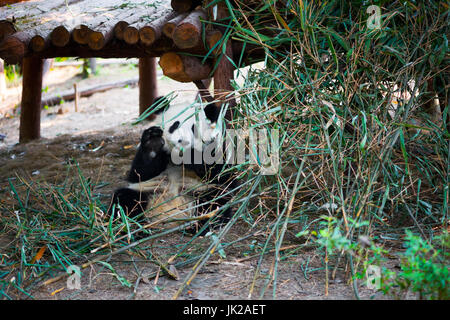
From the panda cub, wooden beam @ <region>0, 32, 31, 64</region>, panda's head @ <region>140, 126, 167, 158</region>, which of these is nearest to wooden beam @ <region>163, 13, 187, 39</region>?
the panda cub

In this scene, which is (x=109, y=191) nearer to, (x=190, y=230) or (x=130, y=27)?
(x=190, y=230)

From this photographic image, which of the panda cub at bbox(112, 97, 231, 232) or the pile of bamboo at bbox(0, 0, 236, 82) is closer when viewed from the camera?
the panda cub at bbox(112, 97, 231, 232)

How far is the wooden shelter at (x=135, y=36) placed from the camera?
358 centimetres

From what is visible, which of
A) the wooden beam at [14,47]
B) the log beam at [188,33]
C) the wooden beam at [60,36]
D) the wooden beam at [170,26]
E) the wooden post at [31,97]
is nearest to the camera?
the log beam at [188,33]

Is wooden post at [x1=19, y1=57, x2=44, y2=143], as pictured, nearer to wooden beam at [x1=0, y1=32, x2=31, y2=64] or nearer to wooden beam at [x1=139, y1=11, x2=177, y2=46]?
wooden beam at [x1=0, y1=32, x2=31, y2=64]

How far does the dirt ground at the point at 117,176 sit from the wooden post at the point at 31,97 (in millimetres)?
255

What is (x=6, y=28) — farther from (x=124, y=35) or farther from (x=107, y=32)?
(x=124, y=35)

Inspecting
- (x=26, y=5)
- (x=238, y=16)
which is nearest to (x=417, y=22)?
(x=238, y=16)

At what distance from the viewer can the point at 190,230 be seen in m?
3.23

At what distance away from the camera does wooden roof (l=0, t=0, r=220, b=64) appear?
3627 mm

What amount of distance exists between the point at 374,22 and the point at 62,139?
14.2ft

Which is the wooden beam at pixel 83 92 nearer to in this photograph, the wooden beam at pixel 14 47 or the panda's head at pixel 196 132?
the wooden beam at pixel 14 47

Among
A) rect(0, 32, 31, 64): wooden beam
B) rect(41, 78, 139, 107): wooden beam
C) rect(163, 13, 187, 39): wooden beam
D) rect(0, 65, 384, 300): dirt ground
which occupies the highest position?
rect(41, 78, 139, 107): wooden beam

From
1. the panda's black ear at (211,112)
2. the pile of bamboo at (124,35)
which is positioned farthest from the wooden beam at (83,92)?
the panda's black ear at (211,112)
